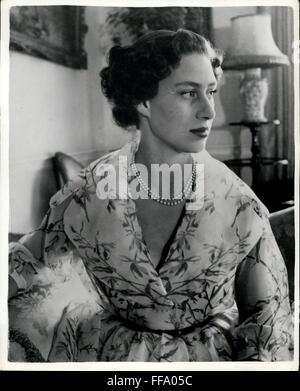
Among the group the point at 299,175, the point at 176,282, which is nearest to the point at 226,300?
the point at 176,282

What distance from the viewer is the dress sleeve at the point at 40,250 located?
2.19 feet

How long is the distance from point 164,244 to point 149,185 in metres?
0.10

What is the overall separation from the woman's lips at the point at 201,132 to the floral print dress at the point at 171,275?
3cm

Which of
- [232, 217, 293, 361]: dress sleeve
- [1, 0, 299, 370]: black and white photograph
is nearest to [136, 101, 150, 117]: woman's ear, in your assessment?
[1, 0, 299, 370]: black and white photograph

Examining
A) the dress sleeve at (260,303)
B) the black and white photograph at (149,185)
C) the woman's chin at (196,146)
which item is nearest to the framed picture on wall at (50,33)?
the black and white photograph at (149,185)

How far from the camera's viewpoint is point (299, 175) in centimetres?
68

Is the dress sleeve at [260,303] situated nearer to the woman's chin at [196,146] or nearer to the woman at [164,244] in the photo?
the woman at [164,244]

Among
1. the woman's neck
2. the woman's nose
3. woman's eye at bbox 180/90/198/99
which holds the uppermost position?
woman's eye at bbox 180/90/198/99

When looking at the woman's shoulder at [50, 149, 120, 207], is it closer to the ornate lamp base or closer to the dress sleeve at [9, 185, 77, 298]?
the dress sleeve at [9, 185, 77, 298]

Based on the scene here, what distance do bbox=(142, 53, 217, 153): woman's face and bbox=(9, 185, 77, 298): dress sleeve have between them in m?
0.18

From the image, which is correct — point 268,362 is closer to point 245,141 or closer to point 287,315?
point 287,315

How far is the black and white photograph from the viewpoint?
26.2 inches

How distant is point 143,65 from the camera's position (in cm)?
66

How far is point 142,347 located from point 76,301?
0.41 ft
